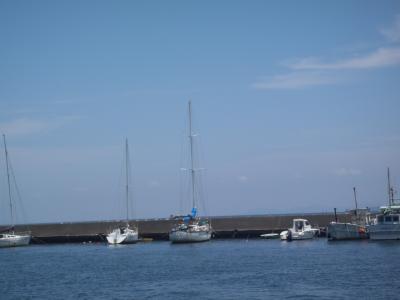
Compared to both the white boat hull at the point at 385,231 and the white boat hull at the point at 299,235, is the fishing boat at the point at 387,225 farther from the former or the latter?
the white boat hull at the point at 299,235

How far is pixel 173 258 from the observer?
61188 millimetres

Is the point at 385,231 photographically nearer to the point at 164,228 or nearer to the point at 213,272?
the point at 213,272

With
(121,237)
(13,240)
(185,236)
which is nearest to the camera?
(185,236)

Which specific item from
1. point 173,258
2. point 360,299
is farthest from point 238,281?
point 173,258

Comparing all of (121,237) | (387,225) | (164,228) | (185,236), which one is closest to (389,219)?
(387,225)

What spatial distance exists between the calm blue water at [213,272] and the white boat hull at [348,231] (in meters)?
2.17

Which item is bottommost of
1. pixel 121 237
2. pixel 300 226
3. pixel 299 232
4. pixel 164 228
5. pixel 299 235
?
pixel 299 235

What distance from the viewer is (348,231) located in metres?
71.0

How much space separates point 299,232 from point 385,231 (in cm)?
1177

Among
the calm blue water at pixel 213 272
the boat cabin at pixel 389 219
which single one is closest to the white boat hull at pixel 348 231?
the calm blue water at pixel 213 272

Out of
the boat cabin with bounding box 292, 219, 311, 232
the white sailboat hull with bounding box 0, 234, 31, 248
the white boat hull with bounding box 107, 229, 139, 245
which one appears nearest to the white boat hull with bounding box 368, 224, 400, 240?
the boat cabin with bounding box 292, 219, 311, 232

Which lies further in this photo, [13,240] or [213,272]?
[13,240]

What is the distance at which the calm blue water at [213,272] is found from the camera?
3900 centimetres

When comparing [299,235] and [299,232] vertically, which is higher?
[299,232]
